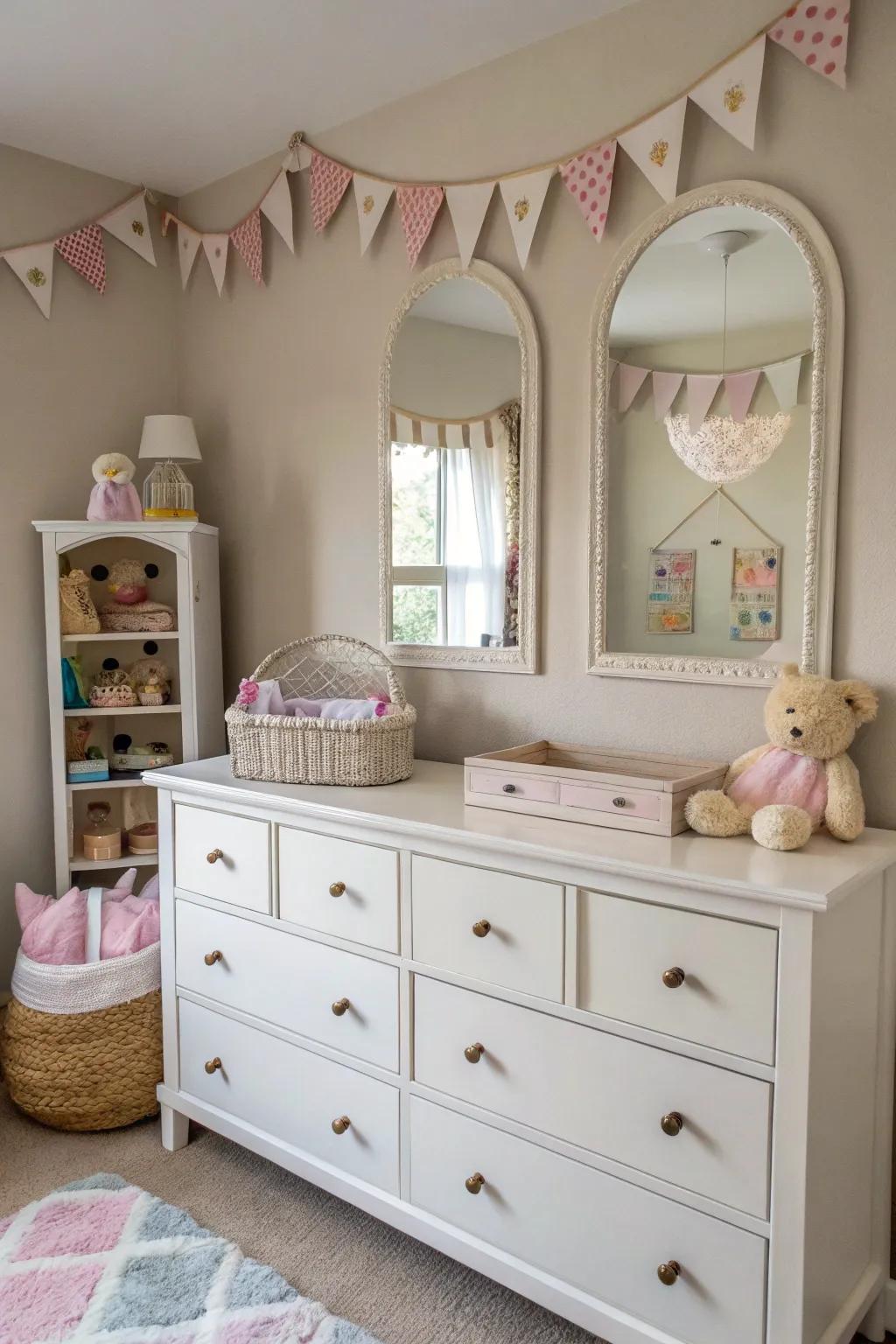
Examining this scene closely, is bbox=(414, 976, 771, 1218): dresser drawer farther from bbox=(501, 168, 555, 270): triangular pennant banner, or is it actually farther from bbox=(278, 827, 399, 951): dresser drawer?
bbox=(501, 168, 555, 270): triangular pennant banner

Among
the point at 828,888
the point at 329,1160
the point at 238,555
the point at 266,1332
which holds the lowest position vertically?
the point at 266,1332

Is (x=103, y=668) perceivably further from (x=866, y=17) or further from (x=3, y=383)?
(x=866, y=17)

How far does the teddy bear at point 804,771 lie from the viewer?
1.69 metres

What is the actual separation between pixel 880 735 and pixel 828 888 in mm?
512

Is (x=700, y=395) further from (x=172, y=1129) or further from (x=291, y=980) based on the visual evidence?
(x=172, y=1129)

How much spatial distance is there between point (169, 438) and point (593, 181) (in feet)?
4.48

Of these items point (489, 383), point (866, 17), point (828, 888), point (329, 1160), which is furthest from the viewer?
point (489, 383)

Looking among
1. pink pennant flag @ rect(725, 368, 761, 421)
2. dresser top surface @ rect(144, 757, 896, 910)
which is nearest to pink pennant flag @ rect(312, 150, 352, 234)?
pink pennant flag @ rect(725, 368, 761, 421)

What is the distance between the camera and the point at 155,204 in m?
3.00

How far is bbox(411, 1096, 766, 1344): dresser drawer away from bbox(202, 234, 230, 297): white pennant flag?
2.29 meters

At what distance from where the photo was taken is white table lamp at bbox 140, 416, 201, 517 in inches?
111

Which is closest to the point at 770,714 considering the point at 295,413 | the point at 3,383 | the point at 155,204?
the point at 295,413

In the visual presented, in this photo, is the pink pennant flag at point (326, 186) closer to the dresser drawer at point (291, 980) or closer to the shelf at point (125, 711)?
the shelf at point (125, 711)

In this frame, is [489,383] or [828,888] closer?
[828,888]
